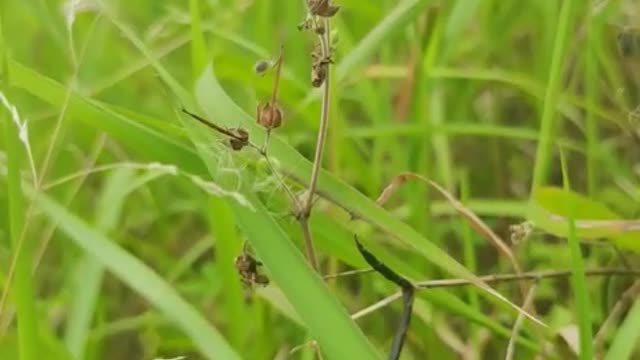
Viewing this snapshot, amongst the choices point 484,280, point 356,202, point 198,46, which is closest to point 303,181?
point 356,202

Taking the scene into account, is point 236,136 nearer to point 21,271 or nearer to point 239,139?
point 239,139

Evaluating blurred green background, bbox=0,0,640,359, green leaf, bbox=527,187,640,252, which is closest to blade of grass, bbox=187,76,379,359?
blurred green background, bbox=0,0,640,359

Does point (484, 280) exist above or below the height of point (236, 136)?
below

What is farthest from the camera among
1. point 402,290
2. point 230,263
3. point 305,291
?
point 230,263

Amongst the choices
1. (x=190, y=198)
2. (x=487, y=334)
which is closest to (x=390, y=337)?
(x=487, y=334)

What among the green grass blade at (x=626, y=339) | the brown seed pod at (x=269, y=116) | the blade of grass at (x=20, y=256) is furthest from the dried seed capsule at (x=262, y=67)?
the green grass blade at (x=626, y=339)

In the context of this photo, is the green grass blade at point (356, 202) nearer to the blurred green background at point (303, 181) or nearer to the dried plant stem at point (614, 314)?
the blurred green background at point (303, 181)

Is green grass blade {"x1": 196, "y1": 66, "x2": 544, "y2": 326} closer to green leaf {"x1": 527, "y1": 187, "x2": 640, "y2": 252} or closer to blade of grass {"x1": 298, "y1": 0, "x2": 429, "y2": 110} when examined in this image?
green leaf {"x1": 527, "y1": 187, "x2": 640, "y2": 252}

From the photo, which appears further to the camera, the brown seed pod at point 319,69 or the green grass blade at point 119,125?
the green grass blade at point 119,125
